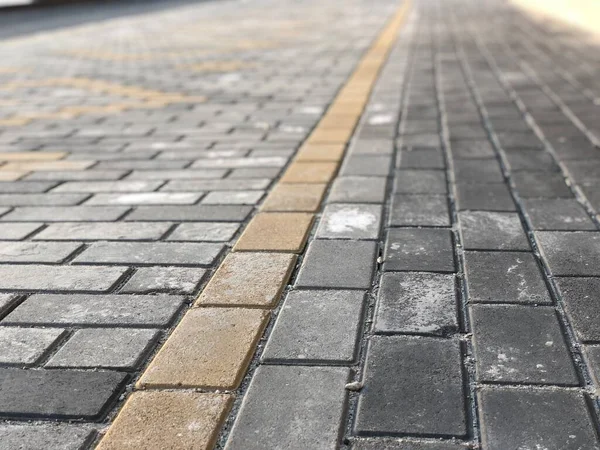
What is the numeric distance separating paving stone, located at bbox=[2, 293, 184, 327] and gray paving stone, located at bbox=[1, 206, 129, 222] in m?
0.80

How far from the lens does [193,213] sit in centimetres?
312

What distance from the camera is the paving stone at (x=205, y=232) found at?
2.82 metres

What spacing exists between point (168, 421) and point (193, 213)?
1.54 meters

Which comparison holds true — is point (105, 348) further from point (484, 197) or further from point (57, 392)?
point (484, 197)

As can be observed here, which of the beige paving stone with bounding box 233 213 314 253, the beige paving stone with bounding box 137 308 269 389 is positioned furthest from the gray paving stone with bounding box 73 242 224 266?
the beige paving stone with bounding box 137 308 269 389

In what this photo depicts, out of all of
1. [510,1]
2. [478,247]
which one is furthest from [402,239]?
[510,1]

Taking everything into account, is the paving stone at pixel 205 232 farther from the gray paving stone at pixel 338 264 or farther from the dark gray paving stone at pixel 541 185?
the dark gray paving stone at pixel 541 185

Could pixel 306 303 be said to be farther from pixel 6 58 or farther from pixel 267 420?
pixel 6 58

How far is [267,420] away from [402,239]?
1.21 meters

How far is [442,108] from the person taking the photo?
17.0 feet

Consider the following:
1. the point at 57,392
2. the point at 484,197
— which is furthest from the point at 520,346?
the point at 484,197

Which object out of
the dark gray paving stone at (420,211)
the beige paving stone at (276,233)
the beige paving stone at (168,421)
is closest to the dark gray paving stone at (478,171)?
the dark gray paving stone at (420,211)

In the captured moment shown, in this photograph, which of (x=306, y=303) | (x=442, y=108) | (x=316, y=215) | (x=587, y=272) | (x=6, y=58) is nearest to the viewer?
(x=306, y=303)

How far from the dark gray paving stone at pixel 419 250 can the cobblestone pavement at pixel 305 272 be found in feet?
0.04
